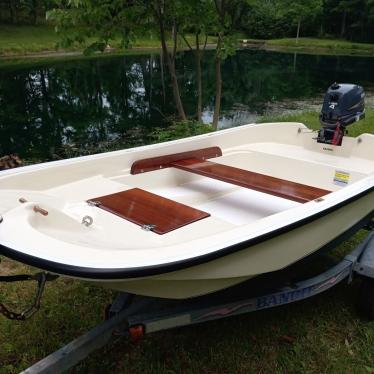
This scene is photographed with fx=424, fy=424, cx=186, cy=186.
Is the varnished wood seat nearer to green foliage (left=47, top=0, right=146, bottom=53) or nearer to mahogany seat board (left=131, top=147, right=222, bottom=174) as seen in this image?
mahogany seat board (left=131, top=147, right=222, bottom=174)

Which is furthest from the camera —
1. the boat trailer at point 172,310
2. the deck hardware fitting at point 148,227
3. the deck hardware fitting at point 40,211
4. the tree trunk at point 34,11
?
the tree trunk at point 34,11

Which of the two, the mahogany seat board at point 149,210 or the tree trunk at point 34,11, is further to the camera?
the tree trunk at point 34,11

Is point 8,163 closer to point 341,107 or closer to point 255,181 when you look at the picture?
point 255,181

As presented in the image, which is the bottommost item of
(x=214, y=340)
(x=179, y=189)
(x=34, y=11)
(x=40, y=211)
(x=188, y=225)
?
(x=214, y=340)

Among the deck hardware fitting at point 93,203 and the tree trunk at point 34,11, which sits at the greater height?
the tree trunk at point 34,11

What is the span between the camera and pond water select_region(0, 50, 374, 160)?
9734mm

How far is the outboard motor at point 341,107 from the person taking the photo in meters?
3.78

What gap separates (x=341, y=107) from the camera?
3.77 m

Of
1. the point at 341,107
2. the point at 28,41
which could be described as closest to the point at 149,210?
the point at 341,107

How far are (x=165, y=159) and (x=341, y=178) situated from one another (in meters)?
1.46

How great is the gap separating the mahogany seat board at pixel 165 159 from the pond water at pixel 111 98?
5.02 metres

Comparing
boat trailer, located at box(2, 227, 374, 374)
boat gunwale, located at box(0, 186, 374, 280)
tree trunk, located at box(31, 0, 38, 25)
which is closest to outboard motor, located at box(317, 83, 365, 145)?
boat trailer, located at box(2, 227, 374, 374)

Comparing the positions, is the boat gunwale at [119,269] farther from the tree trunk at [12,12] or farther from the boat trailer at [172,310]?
the tree trunk at [12,12]

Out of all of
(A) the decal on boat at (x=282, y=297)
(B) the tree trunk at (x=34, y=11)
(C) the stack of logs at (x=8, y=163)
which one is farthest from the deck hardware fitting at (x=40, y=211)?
(B) the tree trunk at (x=34, y=11)
